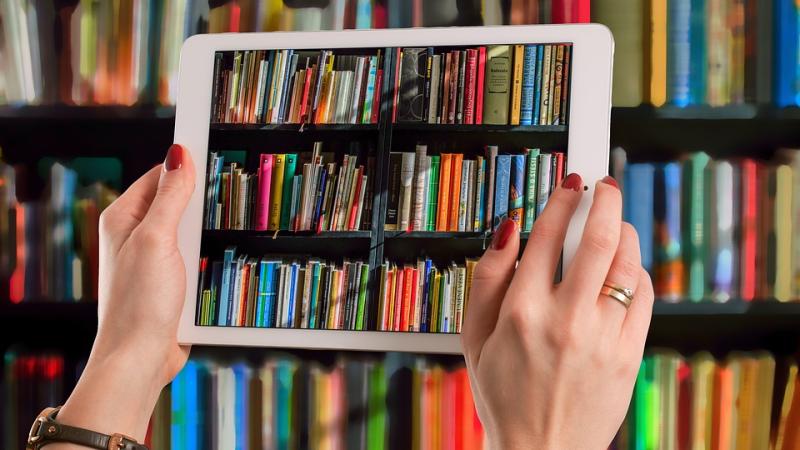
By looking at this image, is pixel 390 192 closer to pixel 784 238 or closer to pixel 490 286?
pixel 490 286

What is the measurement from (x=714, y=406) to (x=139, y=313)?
876 millimetres

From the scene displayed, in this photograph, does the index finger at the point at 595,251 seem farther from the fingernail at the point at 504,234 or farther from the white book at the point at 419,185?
the white book at the point at 419,185

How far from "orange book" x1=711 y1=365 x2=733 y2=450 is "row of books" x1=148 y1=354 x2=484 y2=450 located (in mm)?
398

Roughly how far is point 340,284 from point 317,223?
9 cm

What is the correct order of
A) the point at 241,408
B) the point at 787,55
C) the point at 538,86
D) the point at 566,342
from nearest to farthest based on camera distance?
1. the point at 566,342
2. the point at 538,86
3. the point at 787,55
4. the point at 241,408

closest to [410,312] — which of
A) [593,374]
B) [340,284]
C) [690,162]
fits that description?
[340,284]

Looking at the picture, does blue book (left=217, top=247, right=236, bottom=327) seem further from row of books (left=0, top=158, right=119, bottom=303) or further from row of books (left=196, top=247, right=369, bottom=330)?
row of books (left=0, top=158, right=119, bottom=303)

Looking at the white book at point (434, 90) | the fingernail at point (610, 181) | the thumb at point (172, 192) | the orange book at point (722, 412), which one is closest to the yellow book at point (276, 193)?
the thumb at point (172, 192)

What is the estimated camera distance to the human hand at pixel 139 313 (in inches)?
29.9

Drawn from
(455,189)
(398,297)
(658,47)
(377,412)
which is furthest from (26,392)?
(658,47)

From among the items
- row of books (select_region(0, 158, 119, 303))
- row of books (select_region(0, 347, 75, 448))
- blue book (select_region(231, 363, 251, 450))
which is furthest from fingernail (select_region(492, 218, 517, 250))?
row of books (select_region(0, 347, 75, 448))

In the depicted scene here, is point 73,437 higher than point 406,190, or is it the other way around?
point 406,190

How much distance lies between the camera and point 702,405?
95 centimetres

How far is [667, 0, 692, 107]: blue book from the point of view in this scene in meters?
0.92
